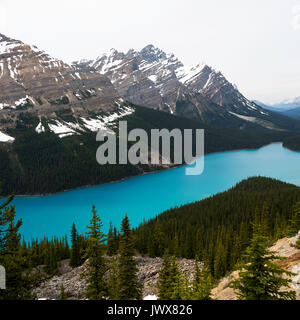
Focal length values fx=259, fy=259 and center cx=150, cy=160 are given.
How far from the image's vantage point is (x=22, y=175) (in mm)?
126750

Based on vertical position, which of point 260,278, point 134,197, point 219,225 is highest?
point 260,278

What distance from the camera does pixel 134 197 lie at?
102 metres

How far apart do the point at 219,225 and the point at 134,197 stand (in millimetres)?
52417

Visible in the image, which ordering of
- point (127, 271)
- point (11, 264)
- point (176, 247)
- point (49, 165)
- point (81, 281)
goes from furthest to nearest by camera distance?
point (49, 165), point (176, 247), point (81, 281), point (127, 271), point (11, 264)

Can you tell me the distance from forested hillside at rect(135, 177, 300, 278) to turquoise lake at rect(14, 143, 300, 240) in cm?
1857

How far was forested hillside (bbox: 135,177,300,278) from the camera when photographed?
1494 inches

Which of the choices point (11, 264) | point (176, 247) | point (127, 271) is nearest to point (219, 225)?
point (176, 247)

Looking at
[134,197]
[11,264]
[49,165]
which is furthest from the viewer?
[49,165]

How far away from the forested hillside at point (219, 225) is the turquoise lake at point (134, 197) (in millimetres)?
18572

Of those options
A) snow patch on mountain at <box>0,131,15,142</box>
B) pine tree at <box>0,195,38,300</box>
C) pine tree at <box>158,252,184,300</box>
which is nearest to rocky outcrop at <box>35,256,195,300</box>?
pine tree at <box>158,252,184,300</box>

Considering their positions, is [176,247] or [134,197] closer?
[176,247]

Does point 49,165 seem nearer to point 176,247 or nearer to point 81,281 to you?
point 176,247

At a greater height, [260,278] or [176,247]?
[260,278]
